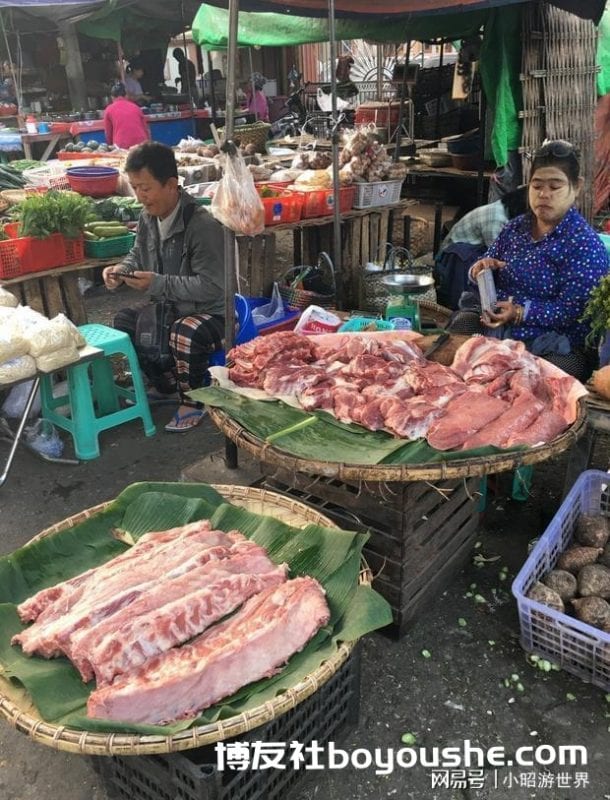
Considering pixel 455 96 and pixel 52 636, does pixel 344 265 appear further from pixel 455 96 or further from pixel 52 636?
pixel 455 96

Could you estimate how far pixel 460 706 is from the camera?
2.71 meters

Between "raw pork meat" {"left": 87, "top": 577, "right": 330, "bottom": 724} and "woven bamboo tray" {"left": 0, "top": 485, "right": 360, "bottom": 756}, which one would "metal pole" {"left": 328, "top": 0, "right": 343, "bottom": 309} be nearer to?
"raw pork meat" {"left": 87, "top": 577, "right": 330, "bottom": 724}

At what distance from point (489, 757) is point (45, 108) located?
18372 mm

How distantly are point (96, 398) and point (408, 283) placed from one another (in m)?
2.72

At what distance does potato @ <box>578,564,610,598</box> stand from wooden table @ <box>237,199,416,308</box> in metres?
3.82

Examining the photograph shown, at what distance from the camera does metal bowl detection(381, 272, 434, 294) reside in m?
5.38

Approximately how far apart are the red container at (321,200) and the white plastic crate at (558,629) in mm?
4086

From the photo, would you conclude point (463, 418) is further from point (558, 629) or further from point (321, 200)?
point (321, 200)

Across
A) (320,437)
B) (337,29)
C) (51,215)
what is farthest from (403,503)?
(337,29)

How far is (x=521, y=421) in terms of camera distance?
108 inches

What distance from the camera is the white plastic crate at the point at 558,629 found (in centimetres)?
264

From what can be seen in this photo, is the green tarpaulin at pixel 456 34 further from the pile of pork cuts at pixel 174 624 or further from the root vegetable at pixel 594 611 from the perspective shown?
the pile of pork cuts at pixel 174 624

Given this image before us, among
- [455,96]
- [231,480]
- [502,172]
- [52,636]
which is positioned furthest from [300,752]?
[455,96]

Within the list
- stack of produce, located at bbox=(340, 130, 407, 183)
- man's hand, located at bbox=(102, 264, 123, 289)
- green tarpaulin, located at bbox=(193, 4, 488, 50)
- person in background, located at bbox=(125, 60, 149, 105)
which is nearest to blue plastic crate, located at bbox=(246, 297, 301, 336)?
man's hand, located at bbox=(102, 264, 123, 289)
